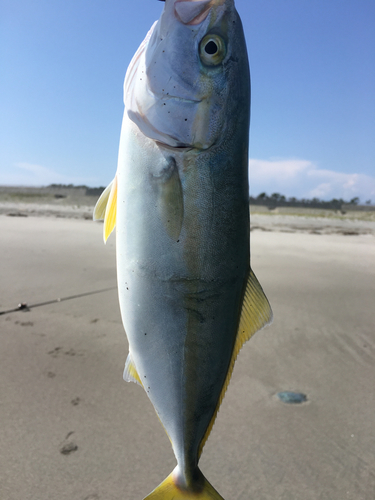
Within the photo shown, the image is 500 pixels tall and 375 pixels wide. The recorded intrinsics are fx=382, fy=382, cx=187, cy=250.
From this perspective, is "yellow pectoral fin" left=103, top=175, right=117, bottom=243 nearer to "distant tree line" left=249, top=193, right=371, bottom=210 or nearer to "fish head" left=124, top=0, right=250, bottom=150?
"fish head" left=124, top=0, right=250, bottom=150

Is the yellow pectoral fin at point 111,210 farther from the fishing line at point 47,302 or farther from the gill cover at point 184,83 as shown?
the fishing line at point 47,302

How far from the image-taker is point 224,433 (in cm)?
253

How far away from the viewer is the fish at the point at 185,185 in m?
1.01

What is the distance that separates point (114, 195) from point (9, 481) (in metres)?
1.77

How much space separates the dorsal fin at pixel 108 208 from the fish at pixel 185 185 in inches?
5.2

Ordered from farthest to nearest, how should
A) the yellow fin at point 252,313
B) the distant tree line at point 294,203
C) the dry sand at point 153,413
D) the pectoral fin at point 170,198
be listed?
the distant tree line at point 294,203
the dry sand at point 153,413
the yellow fin at point 252,313
the pectoral fin at point 170,198

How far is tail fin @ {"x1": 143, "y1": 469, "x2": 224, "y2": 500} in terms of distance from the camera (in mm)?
1216

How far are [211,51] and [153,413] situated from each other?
239 cm

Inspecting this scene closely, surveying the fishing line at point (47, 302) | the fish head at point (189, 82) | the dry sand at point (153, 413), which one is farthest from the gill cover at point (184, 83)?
the fishing line at point (47, 302)

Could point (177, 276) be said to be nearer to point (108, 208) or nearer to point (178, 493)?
point (108, 208)

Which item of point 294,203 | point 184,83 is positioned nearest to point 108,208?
point 184,83

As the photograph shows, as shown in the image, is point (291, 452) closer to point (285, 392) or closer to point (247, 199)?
point (285, 392)

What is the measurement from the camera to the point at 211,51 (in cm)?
103

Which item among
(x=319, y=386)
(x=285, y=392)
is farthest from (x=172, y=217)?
(x=319, y=386)
